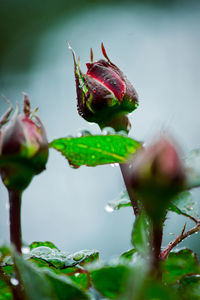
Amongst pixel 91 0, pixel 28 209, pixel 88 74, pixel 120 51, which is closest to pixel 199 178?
pixel 88 74

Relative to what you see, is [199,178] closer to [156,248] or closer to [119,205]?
[156,248]

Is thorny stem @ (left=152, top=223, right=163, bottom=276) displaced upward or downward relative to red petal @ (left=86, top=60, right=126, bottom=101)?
downward

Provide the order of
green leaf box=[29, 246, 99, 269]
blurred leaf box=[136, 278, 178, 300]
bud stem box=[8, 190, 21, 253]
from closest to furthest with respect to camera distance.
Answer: blurred leaf box=[136, 278, 178, 300]
bud stem box=[8, 190, 21, 253]
green leaf box=[29, 246, 99, 269]

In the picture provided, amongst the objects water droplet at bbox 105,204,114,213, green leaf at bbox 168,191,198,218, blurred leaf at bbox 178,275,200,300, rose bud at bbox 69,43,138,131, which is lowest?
blurred leaf at bbox 178,275,200,300

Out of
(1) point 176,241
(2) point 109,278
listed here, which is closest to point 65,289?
Answer: (2) point 109,278

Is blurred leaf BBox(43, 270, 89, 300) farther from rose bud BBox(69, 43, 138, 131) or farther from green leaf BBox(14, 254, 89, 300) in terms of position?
rose bud BBox(69, 43, 138, 131)

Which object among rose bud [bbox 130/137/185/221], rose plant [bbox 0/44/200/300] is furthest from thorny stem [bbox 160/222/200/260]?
rose bud [bbox 130/137/185/221]
